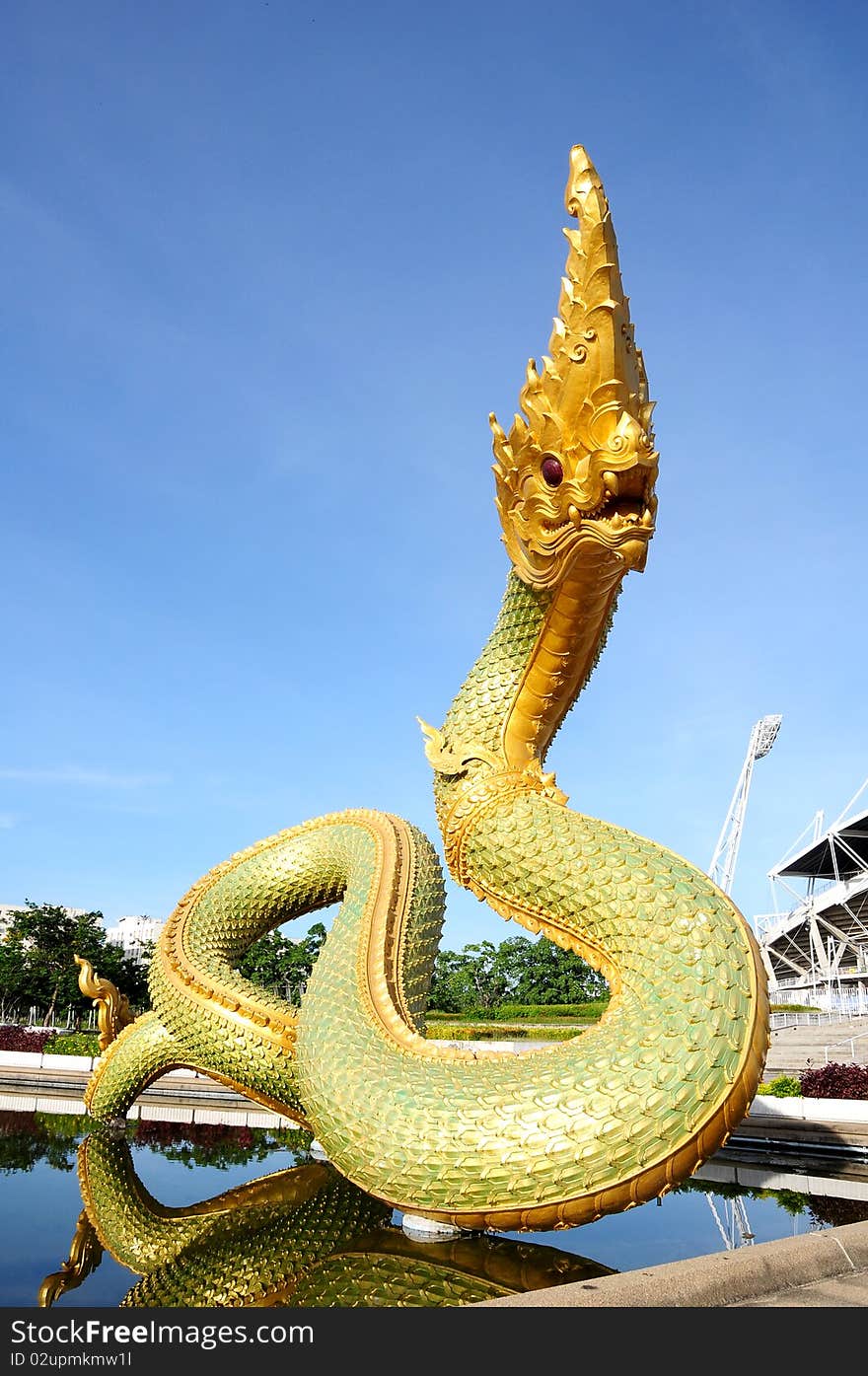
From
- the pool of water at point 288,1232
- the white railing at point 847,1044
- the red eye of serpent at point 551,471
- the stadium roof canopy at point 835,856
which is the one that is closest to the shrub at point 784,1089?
the pool of water at point 288,1232

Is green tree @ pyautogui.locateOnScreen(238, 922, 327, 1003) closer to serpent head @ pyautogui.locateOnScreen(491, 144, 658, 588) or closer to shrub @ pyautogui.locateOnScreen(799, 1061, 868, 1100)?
shrub @ pyautogui.locateOnScreen(799, 1061, 868, 1100)

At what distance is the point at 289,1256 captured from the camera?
5.21m

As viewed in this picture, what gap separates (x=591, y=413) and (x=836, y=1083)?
825cm

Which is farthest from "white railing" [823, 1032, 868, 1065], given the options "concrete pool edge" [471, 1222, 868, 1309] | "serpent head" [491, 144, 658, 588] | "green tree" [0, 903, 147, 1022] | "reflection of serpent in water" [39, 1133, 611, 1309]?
"green tree" [0, 903, 147, 1022]

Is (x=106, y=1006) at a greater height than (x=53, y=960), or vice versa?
(x=53, y=960)

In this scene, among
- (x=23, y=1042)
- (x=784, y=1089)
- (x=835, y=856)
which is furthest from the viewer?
(x=835, y=856)

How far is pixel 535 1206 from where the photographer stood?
394 cm

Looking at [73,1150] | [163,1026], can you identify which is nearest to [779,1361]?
[163,1026]

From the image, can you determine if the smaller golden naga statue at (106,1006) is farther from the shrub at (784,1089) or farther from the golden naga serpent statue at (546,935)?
the shrub at (784,1089)

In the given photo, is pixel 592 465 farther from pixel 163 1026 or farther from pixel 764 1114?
pixel 764 1114

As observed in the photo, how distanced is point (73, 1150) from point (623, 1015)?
7159mm

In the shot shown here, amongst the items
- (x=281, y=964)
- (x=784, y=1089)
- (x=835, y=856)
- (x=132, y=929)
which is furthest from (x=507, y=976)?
(x=132, y=929)

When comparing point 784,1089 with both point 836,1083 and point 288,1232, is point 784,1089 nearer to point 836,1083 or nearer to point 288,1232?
point 836,1083

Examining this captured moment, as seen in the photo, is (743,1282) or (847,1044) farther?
(847,1044)
